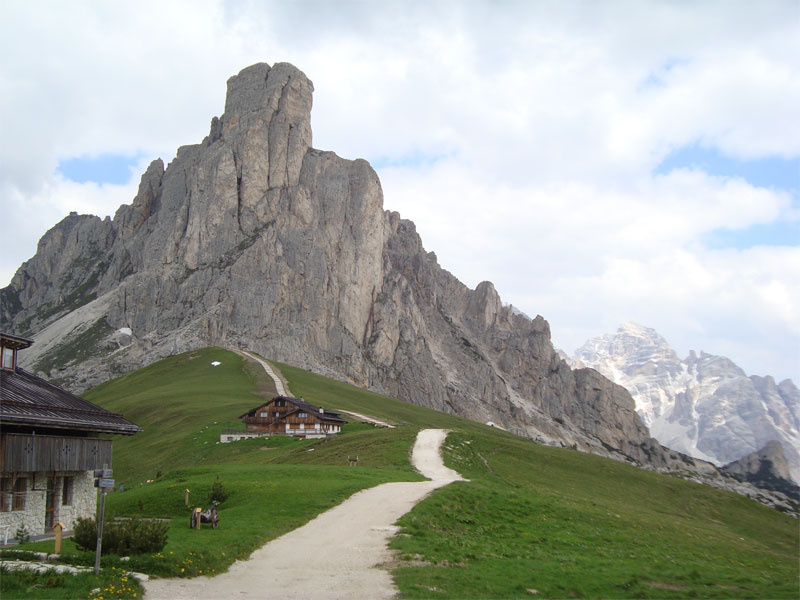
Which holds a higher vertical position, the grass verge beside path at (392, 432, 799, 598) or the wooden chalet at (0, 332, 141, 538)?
the wooden chalet at (0, 332, 141, 538)

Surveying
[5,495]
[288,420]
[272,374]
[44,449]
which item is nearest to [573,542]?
[44,449]

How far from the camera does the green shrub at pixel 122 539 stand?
70.8 ft

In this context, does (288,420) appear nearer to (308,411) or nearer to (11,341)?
(308,411)

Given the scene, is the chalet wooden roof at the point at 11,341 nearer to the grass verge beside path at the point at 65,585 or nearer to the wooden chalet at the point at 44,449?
the wooden chalet at the point at 44,449

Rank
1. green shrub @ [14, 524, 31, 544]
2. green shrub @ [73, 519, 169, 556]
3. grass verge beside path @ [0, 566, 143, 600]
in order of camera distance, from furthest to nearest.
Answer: green shrub @ [14, 524, 31, 544] < green shrub @ [73, 519, 169, 556] < grass verge beside path @ [0, 566, 143, 600]

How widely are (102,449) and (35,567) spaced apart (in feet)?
46.5

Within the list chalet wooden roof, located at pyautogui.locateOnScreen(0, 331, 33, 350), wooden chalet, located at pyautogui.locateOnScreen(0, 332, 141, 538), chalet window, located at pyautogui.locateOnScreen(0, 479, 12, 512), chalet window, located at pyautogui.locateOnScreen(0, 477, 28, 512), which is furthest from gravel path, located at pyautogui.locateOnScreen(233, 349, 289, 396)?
chalet window, located at pyautogui.locateOnScreen(0, 479, 12, 512)

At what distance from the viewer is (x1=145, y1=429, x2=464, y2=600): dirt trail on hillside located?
63.3 feet

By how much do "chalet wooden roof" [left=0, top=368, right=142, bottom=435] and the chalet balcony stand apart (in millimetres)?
695

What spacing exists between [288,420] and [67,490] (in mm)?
48587

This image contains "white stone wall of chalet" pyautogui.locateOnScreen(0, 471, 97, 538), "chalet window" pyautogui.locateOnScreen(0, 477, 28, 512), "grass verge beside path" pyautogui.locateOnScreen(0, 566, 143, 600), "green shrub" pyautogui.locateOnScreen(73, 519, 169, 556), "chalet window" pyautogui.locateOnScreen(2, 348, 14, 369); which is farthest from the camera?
"chalet window" pyautogui.locateOnScreen(2, 348, 14, 369)

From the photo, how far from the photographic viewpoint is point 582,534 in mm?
31531

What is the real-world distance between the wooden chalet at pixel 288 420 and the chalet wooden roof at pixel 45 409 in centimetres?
4514

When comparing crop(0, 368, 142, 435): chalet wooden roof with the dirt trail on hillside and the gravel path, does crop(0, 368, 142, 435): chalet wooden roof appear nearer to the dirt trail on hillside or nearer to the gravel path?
the dirt trail on hillside
